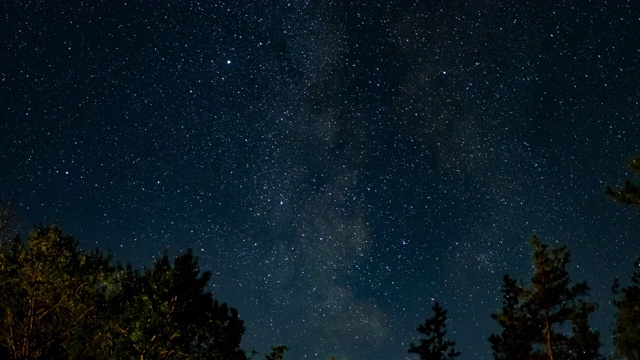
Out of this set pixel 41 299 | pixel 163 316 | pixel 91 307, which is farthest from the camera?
pixel 163 316

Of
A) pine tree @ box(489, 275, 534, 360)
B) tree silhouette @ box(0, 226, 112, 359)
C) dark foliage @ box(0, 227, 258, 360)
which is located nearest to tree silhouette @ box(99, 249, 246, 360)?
dark foliage @ box(0, 227, 258, 360)

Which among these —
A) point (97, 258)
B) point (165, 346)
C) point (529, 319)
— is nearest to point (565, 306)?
point (529, 319)

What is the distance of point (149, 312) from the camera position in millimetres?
21656

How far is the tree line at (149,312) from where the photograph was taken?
17.5 meters

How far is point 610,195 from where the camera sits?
21.4 meters

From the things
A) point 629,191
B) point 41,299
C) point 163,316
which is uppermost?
point 629,191

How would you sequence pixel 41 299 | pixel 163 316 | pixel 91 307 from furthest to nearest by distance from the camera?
pixel 163 316 → pixel 91 307 → pixel 41 299

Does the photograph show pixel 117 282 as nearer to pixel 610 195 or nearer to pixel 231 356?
pixel 231 356

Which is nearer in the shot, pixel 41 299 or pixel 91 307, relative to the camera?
pixel 41 299

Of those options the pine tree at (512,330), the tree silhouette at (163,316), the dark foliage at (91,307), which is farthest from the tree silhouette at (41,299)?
the pine tree at (512,330)

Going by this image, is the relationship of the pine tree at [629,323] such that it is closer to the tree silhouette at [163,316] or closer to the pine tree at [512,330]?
the pine tree at [512,330]

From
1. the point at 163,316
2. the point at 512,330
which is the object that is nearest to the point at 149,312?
the point at 163,316

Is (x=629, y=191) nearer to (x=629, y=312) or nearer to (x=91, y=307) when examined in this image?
(x=629, y=312)

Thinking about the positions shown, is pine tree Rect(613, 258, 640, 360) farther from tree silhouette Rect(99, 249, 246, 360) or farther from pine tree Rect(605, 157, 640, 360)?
tree silhouette Rect(99, 249, 246, 360)
